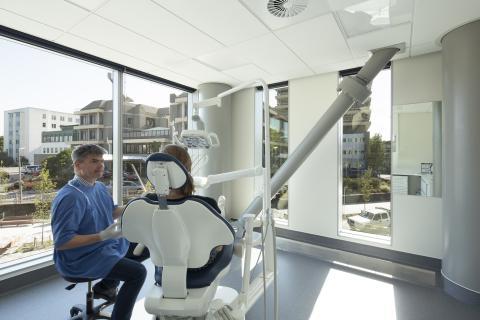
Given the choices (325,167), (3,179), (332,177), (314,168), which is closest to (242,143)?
(314,168)

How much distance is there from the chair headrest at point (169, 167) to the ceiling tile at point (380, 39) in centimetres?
218

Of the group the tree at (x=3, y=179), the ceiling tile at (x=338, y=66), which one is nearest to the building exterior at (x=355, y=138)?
the ceiling tile at (x=338, y=66)

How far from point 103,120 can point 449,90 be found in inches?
141

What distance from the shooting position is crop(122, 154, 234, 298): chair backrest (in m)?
1.11

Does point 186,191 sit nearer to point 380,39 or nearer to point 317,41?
point 317,41

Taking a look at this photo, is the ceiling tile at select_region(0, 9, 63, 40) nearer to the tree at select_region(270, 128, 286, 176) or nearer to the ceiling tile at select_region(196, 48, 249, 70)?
the ceiling tile at select_region(196, 48, 249, 70)

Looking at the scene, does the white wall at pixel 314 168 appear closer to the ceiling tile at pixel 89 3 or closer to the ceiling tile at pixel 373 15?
the ceiling tile at pixel 373 15

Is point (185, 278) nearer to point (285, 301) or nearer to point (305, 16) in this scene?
point (285, 301)

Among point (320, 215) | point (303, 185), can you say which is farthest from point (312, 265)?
point (303, 185)

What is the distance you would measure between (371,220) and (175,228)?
2.89 meters

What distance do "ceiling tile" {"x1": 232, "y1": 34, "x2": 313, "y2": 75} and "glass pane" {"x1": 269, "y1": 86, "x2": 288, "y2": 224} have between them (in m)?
0.59

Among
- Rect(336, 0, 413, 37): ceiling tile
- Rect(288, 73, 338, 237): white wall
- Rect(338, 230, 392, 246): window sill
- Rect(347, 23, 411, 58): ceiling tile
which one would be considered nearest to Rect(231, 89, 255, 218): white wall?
Rect(288, 73, 338, 237): white wall

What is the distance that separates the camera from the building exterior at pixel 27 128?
2.41 metres

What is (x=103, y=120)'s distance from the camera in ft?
10.3
